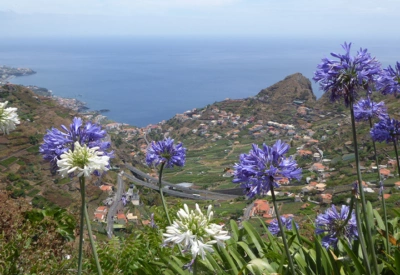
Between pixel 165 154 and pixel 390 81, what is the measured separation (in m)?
2.28

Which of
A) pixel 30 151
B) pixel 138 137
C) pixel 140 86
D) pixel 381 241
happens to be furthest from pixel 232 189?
pixel 140 86

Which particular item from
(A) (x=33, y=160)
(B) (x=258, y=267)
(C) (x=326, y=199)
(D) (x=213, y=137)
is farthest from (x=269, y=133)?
(B) (x=258, y=267)

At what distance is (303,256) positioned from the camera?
3.57 m

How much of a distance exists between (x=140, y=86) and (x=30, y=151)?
146765 mm

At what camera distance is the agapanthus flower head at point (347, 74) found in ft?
9.20

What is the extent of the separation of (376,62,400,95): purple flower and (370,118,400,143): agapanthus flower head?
41 centimetres

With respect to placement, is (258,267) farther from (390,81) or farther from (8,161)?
(8,161)

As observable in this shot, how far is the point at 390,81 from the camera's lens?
10.5 feet

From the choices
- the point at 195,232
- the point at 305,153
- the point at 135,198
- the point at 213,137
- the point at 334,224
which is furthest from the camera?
the point at 213,137

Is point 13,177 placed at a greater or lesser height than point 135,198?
greater

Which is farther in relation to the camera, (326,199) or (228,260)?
(326,199)

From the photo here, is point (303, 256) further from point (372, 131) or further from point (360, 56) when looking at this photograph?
point (360, 56)

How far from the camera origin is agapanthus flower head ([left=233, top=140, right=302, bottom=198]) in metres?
2.59

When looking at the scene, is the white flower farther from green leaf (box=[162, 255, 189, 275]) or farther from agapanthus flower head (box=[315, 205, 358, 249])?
agapanthus flower head (box=[315, 205, 358, 249])
